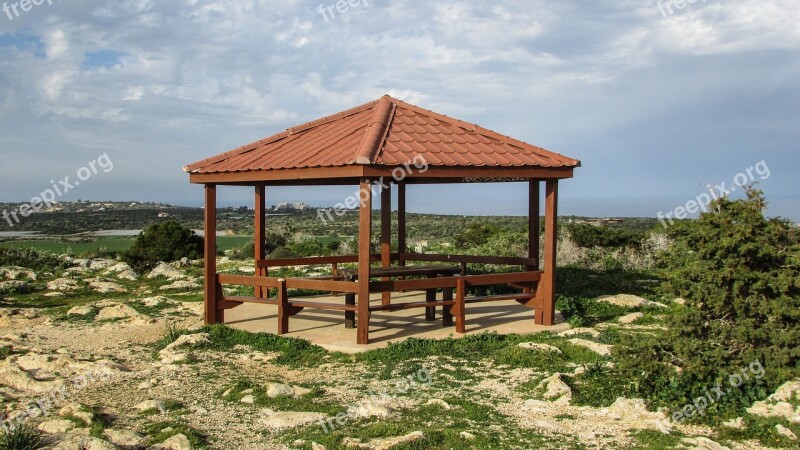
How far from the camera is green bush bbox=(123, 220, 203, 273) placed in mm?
22547

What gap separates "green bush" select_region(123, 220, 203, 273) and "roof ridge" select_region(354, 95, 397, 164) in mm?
14156

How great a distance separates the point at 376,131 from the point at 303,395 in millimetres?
4133

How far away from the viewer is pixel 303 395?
6230mm

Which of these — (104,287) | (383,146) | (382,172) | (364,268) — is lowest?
(104,287)

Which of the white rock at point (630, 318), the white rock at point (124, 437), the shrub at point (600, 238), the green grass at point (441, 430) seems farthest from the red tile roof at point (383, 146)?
the shrub at point (600, 238)

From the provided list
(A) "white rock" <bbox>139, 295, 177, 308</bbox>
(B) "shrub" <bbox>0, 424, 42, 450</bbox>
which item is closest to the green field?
Answer: (A) "white rock" <bbox>139, 295, 177, 308</bbox>

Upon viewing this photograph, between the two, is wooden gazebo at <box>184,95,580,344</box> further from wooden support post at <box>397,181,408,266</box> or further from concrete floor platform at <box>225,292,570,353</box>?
wooden support post at <box>397,181,408,266</box>

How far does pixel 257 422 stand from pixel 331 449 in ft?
3.42

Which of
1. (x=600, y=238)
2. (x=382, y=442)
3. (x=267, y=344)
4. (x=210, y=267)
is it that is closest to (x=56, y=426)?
(x=382, y=442)

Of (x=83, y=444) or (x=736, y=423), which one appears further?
(x=736, y=423)

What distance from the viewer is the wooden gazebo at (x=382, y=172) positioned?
326 inches

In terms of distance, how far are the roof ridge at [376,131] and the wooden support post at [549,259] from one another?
2.45 m

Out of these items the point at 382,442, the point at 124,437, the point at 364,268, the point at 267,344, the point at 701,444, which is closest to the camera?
the point at 701,444

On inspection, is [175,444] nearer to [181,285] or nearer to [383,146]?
[383,146]
